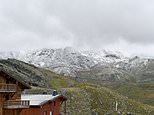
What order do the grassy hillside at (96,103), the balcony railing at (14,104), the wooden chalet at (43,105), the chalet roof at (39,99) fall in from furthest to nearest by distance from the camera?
the grassy hillside at (96,103), the chalet roof at (39,99), the wooden chalet at (43,105), the balcony railing at (14,104)

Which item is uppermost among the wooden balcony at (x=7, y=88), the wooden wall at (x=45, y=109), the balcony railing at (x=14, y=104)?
the wooden balcony at (x=7, y=88)

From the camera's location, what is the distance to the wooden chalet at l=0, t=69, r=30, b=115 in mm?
54978

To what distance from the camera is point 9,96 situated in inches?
2276

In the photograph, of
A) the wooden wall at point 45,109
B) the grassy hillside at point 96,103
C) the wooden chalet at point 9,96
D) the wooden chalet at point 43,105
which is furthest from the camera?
the grassy hillside at point 96,103

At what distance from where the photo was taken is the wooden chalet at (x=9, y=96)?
5498 cm

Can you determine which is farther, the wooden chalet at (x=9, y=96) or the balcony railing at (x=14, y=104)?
the balcony railing at (x=14, y=104)

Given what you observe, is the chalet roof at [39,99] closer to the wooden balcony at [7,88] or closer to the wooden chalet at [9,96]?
the wooden chalet at [9,96]

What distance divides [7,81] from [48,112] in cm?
1538

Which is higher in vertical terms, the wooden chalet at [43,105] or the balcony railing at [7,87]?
the balcony railing at [7,87]

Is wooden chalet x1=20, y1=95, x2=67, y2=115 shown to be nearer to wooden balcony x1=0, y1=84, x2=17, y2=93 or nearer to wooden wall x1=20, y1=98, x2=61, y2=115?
wooden wall x1=20, y1=98, x2=61, y2=115

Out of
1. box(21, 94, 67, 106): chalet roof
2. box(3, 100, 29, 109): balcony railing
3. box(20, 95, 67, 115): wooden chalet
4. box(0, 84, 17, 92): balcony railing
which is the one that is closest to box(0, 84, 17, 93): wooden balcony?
box(0, 84, 17, 92): balcony railing

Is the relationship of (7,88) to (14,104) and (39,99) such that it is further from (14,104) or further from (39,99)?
(39,99)

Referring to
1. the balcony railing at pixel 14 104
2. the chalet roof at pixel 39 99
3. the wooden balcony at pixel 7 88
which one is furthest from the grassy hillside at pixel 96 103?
the wooden balcony at pixel 7 88

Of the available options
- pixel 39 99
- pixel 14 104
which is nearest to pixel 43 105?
pixel 39 99
